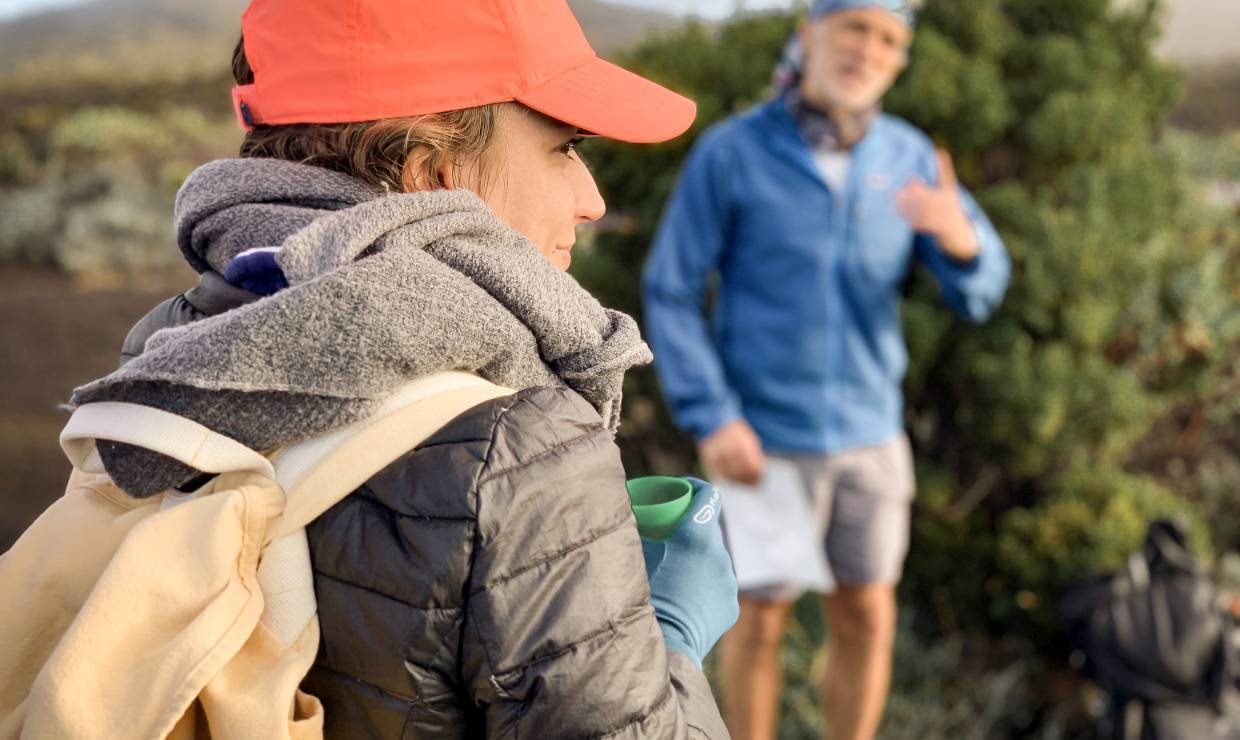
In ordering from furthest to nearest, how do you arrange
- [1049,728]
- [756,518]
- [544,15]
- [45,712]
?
[1049,728] → [756,518] → [544,15] → [45,712]

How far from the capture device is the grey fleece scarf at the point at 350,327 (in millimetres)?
1085

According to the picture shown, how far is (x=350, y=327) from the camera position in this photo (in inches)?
42.7

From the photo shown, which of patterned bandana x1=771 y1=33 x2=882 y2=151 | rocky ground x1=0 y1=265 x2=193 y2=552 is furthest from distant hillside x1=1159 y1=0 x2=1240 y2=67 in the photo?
A: rocky ground x1=0 y1=265 x2=193 y2=552

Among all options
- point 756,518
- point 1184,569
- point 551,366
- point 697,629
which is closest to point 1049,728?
point 1184,569

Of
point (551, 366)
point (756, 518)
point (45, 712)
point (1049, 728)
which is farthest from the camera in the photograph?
point (1049, 728)

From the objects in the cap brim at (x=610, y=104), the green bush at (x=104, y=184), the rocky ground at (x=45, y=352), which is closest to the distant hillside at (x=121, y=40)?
the green bush at (x=104, y=184)

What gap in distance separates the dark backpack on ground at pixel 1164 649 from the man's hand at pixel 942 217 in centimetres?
113

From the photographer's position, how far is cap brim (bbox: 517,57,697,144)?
1360 millimetres

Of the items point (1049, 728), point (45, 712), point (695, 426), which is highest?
point (45, 712)

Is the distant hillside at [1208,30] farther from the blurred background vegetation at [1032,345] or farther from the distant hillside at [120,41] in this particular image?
the distant hillside at [120,41]

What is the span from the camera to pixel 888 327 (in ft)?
11.3

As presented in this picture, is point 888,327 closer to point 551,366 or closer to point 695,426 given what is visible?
point 695,426

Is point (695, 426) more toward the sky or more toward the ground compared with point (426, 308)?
more toward the ground

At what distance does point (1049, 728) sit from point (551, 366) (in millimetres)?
3165
